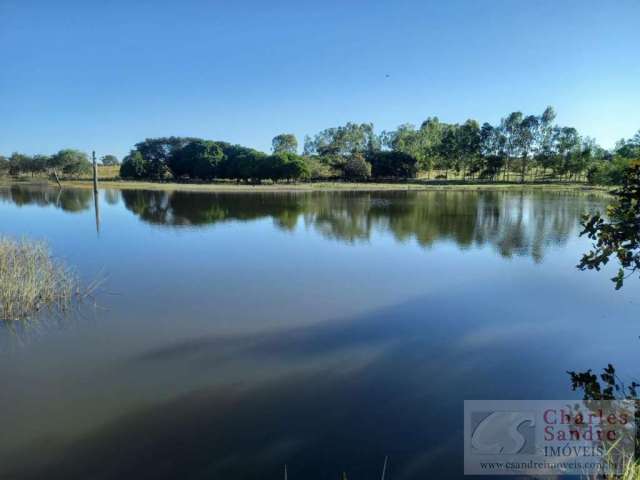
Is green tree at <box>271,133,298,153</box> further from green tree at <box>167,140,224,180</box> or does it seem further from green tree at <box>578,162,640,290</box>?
green tree at <box>578,162,640,290</box>

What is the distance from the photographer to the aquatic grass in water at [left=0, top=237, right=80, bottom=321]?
30.3 feet

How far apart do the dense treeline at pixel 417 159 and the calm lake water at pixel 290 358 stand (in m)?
59.6

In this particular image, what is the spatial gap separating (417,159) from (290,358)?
78581 mm

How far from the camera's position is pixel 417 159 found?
81.3 metres

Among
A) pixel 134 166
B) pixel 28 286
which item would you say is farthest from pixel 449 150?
pixel 28 286

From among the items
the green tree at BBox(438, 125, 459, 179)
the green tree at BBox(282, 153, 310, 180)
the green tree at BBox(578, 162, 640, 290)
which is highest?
the green tree at BBox(438, 125, 459, 179)

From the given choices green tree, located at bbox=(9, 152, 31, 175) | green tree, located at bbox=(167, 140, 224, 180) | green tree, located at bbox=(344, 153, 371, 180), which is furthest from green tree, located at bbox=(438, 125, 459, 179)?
green tree, located at bbox=(9, 152, 31, 175)

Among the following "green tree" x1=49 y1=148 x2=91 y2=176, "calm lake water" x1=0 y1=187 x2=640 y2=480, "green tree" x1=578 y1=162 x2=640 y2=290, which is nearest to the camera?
"green tree" x1=578 y1=162 x2=640 y2=290

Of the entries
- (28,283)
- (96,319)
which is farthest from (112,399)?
(28,283)

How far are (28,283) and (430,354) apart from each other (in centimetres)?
924

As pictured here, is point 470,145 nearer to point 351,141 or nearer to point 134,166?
point 351,141

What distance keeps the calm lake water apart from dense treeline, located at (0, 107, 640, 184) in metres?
59.6

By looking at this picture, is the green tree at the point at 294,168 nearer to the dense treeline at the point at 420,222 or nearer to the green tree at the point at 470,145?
the green tree at the point at 470,145

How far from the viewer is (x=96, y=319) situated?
9.41m
